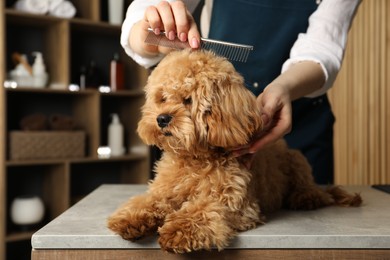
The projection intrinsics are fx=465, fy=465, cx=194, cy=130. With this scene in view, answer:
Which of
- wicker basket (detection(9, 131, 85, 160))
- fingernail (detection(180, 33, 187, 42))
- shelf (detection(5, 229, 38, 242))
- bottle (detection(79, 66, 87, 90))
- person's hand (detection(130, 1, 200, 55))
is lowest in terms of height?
shelf (detection(5, 229, 38, 242))

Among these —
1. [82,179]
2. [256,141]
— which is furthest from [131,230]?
[82,179]

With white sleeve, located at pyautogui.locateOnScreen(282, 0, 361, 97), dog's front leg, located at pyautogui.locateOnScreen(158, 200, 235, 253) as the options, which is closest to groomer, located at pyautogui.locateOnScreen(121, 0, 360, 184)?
white sleeve, located at pyautogui.locateOnScreen(282, 0, 361, 97)

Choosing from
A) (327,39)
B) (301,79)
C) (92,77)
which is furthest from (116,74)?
(301,79)

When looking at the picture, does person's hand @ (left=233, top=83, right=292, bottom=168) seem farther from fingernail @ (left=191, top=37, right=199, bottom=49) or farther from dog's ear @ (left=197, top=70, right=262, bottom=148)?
fingernail @ (left=191, top=37, right=199, bottom=49)

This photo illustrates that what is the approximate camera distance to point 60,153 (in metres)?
2.87

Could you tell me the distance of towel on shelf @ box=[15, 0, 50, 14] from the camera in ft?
9.03

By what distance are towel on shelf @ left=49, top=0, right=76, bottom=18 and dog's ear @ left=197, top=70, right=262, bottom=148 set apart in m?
2.12

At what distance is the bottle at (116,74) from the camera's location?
3189mm

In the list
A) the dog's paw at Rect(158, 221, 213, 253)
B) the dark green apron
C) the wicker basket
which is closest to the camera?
the dog's paw at Rect(158, 221, 213, 253)

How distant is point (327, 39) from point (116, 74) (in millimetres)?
1974

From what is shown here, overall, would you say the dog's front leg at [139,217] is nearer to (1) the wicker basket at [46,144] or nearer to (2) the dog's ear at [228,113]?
(2) the dog's ear at [228,113]

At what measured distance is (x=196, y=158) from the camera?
3.52ft

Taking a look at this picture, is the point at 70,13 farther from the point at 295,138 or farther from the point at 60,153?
the point at 295,138

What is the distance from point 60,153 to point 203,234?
213 cm
